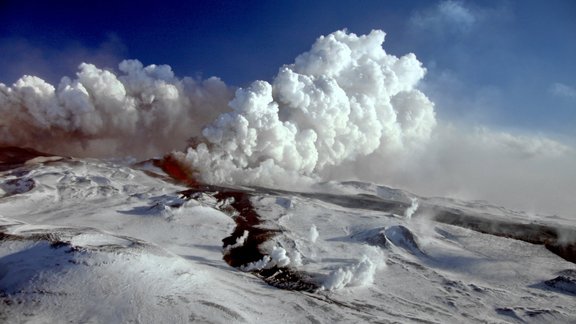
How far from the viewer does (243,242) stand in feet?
143

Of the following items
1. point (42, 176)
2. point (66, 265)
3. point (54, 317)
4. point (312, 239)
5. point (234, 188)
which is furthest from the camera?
point (234, 188)

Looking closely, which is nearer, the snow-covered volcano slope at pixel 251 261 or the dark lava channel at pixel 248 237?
the snow-covered volcano slope at pixel 251 261

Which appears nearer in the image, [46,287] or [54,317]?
[54,317]

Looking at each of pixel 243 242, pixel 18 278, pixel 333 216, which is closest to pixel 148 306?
pixel 18 278

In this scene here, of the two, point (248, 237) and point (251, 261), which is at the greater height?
point (248, 237)

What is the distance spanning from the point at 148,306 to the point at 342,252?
76.0ft

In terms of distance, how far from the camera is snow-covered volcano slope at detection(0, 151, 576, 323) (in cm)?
2419

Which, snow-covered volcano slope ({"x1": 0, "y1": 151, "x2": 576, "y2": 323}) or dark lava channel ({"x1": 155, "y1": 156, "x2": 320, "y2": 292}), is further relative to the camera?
dark lava channel ({"x1": 155, "y1": 156, "x2": 320, "y2": 292})

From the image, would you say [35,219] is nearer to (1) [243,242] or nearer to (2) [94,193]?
(2) [94,193]

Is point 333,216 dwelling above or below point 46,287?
above

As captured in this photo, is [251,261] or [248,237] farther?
[248,237]

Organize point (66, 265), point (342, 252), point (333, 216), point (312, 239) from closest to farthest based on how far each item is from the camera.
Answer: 1. point (66, 265)
2. point (342, 252)
3. point (312, 239)
4. point (333, 216)

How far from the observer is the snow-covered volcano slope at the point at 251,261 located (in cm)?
2419

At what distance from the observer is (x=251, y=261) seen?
37.8 metres
